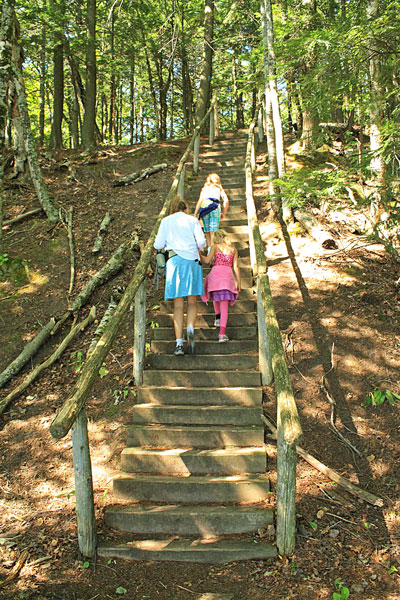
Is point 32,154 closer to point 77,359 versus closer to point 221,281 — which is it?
point 77,359

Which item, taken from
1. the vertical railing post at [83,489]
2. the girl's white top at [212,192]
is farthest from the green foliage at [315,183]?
the vertical railing post at [83,489]

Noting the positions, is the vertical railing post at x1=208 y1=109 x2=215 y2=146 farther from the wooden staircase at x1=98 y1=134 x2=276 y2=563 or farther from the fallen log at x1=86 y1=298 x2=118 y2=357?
the wooden staircase at x1=98 y1=134 x2=276 y2=563

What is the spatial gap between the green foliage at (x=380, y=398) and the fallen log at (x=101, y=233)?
5.82 meters

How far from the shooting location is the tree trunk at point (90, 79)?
44.3 ft

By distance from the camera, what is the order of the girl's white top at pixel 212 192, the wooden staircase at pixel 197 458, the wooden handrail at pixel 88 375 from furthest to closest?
the girl's white top at pixel 212 192, the wooden staircase at pixel 197 458, the wooden handrail at pixel 88 375

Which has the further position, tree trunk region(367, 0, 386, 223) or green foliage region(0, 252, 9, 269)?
green foliage region(0, 252, 9, 269)

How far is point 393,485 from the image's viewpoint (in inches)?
151

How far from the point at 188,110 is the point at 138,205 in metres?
14.3

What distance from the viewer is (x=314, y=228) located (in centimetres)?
828

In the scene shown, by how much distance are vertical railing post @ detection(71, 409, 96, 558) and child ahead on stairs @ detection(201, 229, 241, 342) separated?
2.42 metres

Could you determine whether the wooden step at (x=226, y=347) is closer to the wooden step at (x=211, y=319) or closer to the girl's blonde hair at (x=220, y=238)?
the wooden step at (x=211, y=319)

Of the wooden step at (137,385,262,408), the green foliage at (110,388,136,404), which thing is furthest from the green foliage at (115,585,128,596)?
the green foliage at (110,388,136,404)

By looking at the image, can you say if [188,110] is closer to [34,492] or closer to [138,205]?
[138,205]

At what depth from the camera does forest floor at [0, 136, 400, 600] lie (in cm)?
311
